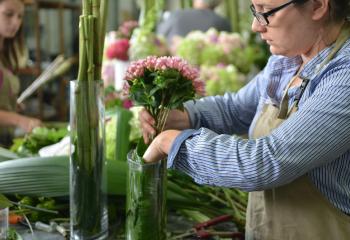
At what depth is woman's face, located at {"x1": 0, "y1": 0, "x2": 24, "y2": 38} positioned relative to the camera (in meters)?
1.91

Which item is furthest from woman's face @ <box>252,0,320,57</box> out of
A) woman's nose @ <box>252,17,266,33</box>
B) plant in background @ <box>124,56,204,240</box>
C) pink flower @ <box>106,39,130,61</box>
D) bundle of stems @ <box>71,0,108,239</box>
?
pink flower @ <box>106,39,130,61</box>

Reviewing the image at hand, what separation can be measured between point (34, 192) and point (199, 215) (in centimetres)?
35

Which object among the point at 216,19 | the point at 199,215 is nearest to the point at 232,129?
the point at 199,215

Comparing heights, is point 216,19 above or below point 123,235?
above

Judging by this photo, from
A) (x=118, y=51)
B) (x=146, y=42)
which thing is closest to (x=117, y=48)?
(x=118, y=51)

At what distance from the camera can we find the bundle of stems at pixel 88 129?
0.88m

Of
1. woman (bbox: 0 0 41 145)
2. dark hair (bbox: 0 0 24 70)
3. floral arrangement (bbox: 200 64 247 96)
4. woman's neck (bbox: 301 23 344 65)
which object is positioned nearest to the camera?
woman's neck (bbox: 301 23 344 65)

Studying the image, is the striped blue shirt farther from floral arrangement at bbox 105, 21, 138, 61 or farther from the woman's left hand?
floral arrangement at bbox 105, 21, 138, 61

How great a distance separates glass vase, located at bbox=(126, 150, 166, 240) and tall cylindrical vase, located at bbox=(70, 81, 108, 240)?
0.27ft

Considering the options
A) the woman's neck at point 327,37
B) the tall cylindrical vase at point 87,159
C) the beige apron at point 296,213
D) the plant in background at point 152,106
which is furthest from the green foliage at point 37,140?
the woman's neck at point 327,37

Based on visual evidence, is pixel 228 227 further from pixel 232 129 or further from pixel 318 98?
pixel 318 98

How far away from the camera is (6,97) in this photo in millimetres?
2018

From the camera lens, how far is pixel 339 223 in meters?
0.90

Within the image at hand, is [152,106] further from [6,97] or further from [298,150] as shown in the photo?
[6,97]
